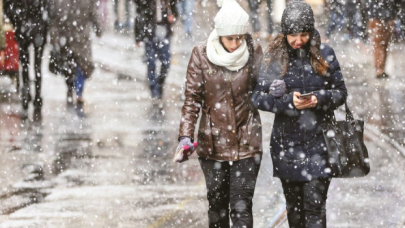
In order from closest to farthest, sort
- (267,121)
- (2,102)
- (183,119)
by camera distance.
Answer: (183,119) < (267,121) < (2,102)

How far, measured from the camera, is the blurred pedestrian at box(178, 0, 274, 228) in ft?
18.8

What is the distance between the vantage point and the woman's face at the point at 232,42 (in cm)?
570

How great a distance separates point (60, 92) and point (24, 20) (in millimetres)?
2578

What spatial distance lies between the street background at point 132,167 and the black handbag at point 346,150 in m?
1.57

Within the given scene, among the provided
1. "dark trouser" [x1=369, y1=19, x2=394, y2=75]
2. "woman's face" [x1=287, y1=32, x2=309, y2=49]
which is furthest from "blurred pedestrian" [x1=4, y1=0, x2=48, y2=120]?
"woman's face" [x1=287, y1=32, x2=309, y2=49]

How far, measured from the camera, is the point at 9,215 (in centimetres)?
754

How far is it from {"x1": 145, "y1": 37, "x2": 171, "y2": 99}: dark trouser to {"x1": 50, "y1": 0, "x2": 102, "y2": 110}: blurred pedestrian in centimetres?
91

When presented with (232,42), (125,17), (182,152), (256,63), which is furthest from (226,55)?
(125,17)

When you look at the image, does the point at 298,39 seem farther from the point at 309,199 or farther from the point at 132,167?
the point at 132,167

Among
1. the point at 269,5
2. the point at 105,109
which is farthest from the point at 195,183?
the point at 269,5

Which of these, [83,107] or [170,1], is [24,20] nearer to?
[83,107]

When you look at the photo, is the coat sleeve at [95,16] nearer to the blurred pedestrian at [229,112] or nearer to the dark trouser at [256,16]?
the blurred pedestrian at [229,112]

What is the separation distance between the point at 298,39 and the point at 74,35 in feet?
26.5

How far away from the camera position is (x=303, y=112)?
5.58 metres
